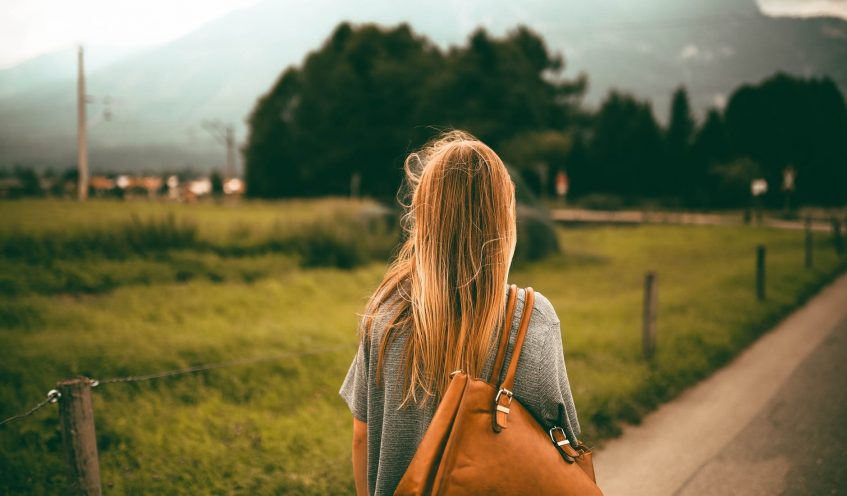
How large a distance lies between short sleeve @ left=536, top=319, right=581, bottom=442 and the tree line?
40939 millimetres

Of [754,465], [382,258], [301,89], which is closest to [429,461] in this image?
[754,465]

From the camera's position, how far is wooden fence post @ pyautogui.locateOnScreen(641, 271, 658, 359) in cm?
669

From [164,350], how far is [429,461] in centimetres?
564

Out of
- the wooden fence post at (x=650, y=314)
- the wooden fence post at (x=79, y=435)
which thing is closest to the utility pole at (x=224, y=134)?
the wooden fence post at (x=650, y=314)

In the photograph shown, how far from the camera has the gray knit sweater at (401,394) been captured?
1733mm

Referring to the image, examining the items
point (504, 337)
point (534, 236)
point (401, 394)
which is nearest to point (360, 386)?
point (401, 394)

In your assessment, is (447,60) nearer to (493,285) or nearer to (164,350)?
(164,350)

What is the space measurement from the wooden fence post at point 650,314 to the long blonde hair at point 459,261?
17.8 feet

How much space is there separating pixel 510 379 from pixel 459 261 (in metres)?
0.39

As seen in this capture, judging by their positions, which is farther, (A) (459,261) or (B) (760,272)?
(B) (760,272)

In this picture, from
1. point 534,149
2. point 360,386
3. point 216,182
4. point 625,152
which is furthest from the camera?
point 216,182

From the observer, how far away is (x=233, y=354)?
6668 millimetres

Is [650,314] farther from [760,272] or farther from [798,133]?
[798,133]

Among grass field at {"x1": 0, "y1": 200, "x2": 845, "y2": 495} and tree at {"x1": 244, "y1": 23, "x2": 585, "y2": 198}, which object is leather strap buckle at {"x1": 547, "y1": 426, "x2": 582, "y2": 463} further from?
tree at {"x1": 244, "y1": 23, "x2": 585, "y2": 198}
